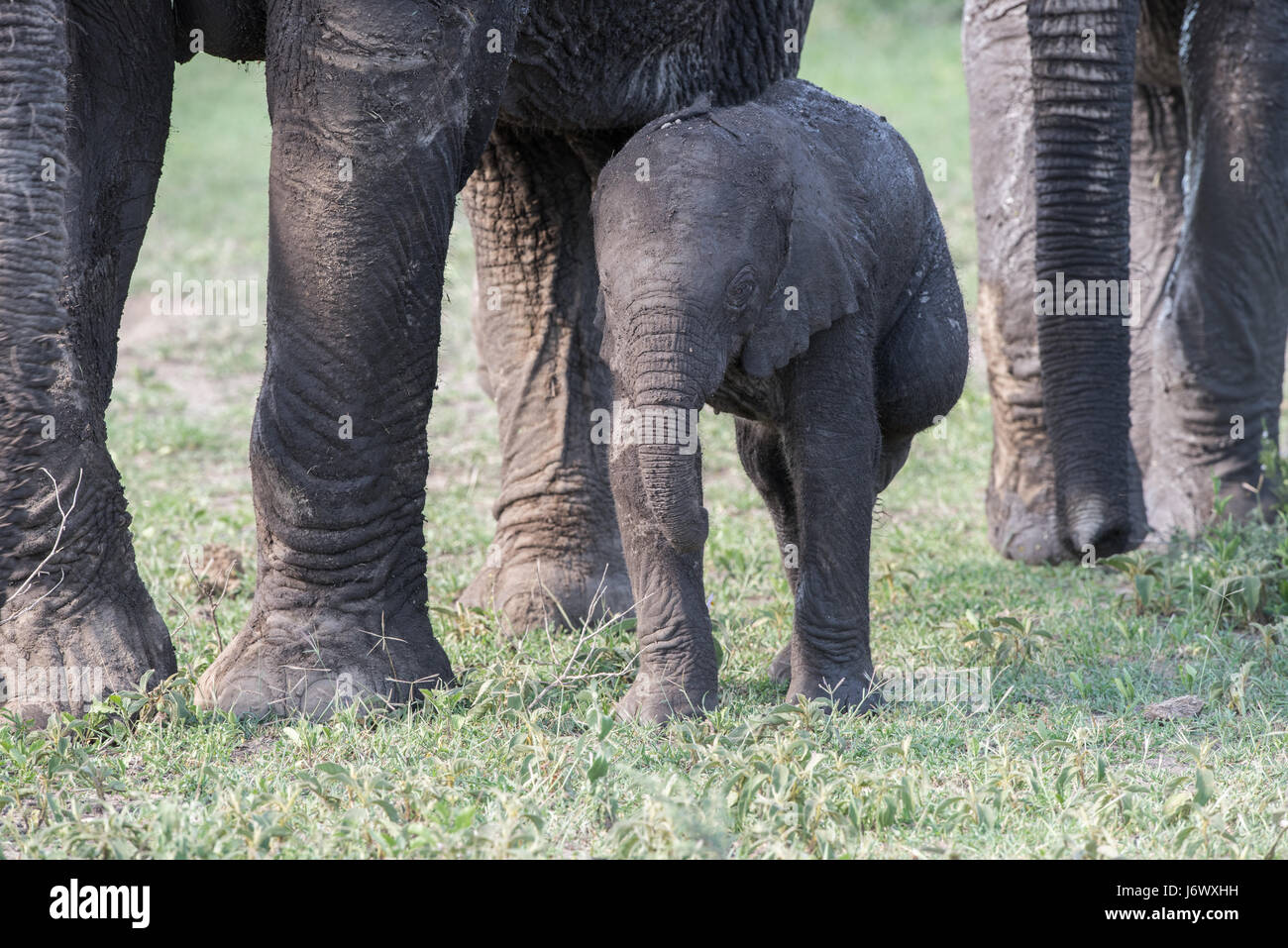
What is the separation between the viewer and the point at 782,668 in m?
3.92

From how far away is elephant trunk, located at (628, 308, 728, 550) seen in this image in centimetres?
323

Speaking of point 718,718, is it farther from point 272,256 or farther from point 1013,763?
point 272,256

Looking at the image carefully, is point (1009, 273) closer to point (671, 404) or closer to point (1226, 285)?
point (1226, 285)

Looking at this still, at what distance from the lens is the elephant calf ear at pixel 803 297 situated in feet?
11.2

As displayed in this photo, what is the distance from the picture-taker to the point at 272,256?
Answer: 3.56 meters

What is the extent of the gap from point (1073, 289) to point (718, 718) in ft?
5.48

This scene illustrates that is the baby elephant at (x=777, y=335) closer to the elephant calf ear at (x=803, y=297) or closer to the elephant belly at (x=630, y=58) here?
the elephant calf ear at (x=803, y=297)

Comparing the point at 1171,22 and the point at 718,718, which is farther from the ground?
the point at 1171,22

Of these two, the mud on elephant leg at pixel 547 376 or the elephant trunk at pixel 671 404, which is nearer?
the elephant trunk at pixel 671 404

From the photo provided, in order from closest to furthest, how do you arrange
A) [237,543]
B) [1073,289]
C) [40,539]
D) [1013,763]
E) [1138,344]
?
[1013,763] < [40,539] < [1073,289] < [237,543] < [1138,344]

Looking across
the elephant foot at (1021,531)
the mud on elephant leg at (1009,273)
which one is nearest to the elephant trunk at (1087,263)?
the mud on elephant leg at (1009,273)

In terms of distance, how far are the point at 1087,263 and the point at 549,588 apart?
1593mm

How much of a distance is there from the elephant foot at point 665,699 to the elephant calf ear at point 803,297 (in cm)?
62
